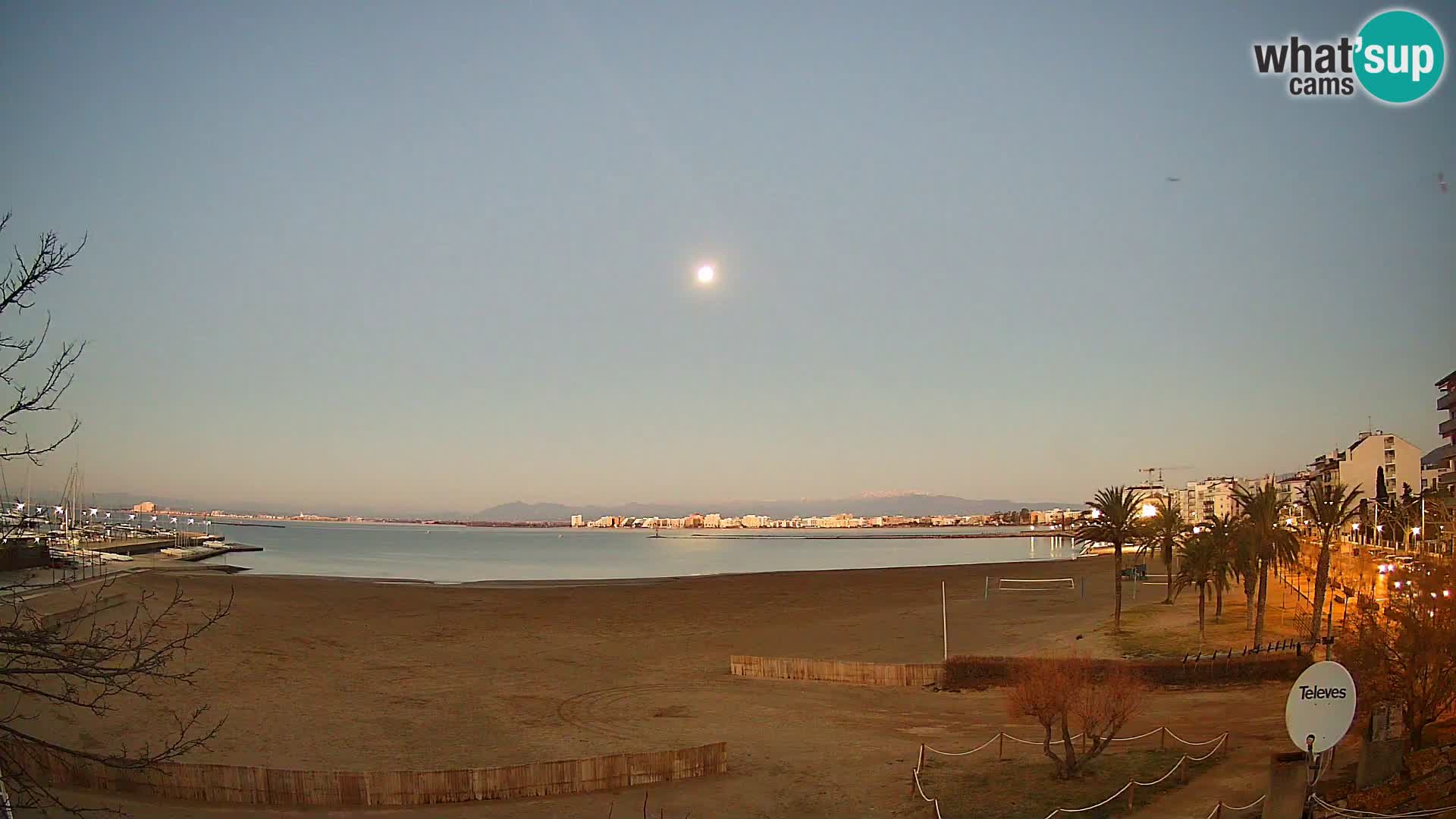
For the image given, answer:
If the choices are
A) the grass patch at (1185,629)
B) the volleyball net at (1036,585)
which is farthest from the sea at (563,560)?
the grass patch at (1185,629)

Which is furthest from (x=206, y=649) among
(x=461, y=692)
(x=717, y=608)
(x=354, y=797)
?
(x=717, y=608)

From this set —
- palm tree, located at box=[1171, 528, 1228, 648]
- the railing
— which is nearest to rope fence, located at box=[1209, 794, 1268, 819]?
the railing

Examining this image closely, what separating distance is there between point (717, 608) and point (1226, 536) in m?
27.1

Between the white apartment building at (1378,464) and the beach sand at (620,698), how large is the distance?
58.9m

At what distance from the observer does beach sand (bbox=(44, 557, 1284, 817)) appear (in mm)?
18906

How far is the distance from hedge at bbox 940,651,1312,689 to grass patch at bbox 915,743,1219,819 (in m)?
6.83

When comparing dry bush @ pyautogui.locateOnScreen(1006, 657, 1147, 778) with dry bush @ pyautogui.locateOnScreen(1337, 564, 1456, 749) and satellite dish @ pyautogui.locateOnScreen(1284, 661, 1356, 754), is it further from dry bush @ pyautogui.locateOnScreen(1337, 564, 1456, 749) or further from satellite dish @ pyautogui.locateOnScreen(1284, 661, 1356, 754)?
satellite dish @ pyautogui.locateOnScreen(1284, 661, 1356, 754)

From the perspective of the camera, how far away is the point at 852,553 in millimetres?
152750

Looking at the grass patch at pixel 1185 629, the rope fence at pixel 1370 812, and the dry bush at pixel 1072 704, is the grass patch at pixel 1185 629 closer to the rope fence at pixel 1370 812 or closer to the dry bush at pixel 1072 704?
the dry bush at pixel 1072 704

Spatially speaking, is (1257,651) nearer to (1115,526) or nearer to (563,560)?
(1115,526)

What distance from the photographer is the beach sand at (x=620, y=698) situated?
18906 millimetres

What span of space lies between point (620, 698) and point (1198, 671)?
15865 millimetres

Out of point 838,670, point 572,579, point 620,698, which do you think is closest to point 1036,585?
point 572,579

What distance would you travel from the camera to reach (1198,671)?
2656cm
